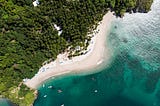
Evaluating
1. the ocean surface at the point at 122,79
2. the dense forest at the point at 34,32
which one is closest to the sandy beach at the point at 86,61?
the ocean surface at the point at 122,79

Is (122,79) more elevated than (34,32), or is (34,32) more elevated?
(34,32)

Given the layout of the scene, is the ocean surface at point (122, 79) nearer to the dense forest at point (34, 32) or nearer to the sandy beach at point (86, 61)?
the sandy beach at point (86, 61)

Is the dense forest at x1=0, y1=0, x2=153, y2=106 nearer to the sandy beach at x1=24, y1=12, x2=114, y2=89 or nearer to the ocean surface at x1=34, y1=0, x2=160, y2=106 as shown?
the sandy beach at x1=24, y1=12, x2=114, y2=89

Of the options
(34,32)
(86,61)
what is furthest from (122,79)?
(34,32)

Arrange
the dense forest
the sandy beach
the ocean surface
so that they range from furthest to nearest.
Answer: the ocean surface
the sandy beach
the dense forest

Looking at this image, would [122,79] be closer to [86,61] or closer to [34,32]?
[86,61]

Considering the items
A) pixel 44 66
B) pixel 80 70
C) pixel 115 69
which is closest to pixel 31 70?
pixel 44 66

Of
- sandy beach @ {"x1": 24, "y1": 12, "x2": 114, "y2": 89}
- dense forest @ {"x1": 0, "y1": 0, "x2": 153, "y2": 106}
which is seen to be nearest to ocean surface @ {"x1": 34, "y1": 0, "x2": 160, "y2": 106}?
sandy beach @ {"x1": 24, "y1": 12, "x2": 114, "y2": 89}
